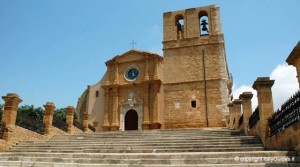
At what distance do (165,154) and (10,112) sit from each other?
772 cm

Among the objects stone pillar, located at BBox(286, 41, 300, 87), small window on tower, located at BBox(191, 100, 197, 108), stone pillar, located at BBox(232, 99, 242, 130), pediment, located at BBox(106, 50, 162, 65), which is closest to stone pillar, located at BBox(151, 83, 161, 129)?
pediment, located at BBox(106, 50, 162, 65)

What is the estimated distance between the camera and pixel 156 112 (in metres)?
23.2

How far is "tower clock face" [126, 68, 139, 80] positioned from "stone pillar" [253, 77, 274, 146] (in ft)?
59.3

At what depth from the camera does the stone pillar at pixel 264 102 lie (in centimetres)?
794

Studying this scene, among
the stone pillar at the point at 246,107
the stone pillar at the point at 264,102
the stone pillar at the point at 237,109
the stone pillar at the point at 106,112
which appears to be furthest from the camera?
the stone pillar at the point at 106,112

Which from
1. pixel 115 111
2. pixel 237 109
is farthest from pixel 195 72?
pixel 115 111

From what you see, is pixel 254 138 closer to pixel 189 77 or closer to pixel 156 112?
pixel 189 77

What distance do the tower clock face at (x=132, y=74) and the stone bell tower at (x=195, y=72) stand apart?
5.78 metres

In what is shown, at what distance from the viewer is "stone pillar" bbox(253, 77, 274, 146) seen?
794 centimetres

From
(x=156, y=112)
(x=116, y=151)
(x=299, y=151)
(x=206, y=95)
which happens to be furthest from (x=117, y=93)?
(x=299, y=151)

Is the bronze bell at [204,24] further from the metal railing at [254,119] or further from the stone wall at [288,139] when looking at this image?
the stone wall at [288,139]

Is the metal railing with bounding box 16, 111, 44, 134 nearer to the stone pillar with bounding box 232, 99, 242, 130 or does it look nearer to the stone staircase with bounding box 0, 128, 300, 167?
the stone staircase with bounding box 0, 128, 300, 167

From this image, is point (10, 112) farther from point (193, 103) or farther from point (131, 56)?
point (131, 56)

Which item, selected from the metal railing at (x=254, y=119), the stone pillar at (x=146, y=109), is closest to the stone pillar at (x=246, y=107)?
the metal railing at (x=254, y=119)
